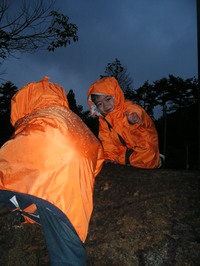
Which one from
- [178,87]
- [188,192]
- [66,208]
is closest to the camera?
[66,208]

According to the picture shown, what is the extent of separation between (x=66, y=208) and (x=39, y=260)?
0.99 m

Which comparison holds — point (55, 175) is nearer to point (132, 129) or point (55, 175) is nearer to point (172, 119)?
point (132, 129)

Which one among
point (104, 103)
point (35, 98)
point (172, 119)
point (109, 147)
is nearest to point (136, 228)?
point (35, 98)

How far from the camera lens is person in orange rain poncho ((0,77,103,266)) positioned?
1.44 metres

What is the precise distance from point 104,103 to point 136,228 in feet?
6.97

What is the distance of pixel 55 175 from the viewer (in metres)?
1.45

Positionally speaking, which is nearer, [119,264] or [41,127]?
[41,127]

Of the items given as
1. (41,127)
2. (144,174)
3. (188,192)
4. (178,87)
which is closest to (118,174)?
(144,174)

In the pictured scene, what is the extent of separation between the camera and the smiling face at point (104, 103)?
137 inches

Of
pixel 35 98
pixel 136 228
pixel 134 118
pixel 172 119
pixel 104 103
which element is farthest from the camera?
pixel 172 119

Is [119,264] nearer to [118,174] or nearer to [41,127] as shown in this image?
[118,174]

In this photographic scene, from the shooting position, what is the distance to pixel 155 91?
26.4 m

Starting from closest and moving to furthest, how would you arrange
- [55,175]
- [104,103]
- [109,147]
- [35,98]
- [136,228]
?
1. [55,175]
2. [35,98]
3. [136,228]
4. [104,103]
5. [109,147]

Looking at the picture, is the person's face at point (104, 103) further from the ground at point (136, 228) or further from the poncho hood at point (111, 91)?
the ground at point (136, 228)
